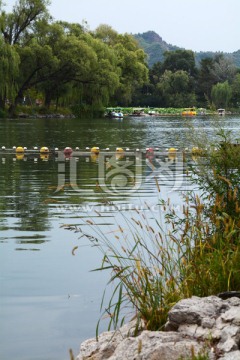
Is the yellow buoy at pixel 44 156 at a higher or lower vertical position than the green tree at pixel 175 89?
lower

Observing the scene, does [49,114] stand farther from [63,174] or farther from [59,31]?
[63,174]

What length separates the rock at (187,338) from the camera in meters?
4.66

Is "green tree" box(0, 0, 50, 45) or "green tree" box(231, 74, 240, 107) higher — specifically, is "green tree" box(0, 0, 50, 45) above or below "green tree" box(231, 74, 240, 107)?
above

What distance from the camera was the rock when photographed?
4660mm

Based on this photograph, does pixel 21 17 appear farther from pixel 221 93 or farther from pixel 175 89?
pixel 175 89

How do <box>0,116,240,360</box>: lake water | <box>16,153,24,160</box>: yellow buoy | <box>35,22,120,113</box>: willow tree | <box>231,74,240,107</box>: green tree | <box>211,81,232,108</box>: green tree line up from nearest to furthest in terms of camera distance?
<box>0,116,240,360</box>: lake water < <box>16,153,24,160</box>: yellow buoy < <box>35,22,120,113</box>: willow tree < <box>211,81,232,108</box>: green tree < <box>231,74,240,107</box>: green tree

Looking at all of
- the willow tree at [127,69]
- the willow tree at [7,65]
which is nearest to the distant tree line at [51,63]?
the willow tree at [7,65]

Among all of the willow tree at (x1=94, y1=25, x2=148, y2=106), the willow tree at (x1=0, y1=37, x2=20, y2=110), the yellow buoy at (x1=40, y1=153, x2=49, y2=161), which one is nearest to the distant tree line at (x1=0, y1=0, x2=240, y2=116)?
the willow tree at (x1=0, y1=37, x2=20, y2=110)

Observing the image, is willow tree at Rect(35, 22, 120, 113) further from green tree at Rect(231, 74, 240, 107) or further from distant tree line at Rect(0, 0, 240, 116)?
green tree at Rect(231, 74, 240, 107)

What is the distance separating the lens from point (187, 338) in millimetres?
4996

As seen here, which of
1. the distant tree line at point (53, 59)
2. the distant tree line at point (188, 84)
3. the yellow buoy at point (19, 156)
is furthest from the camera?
the distant tree line at point (188, 84)

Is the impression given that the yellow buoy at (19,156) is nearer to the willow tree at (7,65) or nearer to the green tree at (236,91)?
the willow tree at (7,65)

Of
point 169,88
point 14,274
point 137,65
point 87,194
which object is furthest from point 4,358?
point 169,88

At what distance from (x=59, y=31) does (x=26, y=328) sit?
67573 millimetres
